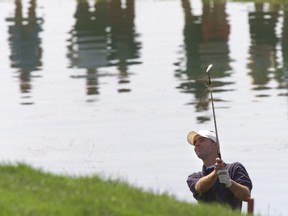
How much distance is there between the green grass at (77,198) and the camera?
948 cm

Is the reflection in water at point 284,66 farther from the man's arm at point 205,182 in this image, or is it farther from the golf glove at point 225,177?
the golf glove at point 225,177

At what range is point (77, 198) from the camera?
999 cm

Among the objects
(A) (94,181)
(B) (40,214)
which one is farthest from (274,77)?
(B) (40,214)

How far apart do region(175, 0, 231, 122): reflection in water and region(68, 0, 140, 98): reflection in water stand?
1089 mm

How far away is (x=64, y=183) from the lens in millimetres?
10828

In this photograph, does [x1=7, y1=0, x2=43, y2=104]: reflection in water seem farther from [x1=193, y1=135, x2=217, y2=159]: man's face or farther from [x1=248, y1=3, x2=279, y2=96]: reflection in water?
[x1=193, y1=135, x2=217, y2=159]: man's face

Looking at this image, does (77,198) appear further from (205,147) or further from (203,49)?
(203,49)

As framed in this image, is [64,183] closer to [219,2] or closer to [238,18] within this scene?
[238,18]

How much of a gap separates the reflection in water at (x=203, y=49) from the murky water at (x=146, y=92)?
0.03 m

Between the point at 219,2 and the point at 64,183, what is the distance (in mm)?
30596

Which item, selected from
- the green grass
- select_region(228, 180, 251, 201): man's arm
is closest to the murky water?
select_region(228, 180, 251, 201): man's arm

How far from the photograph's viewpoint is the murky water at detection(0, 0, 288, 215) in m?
17.0

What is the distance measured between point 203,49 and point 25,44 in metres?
4.07

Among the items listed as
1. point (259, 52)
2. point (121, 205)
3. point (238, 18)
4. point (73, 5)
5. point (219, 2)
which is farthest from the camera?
point (73, 5)
